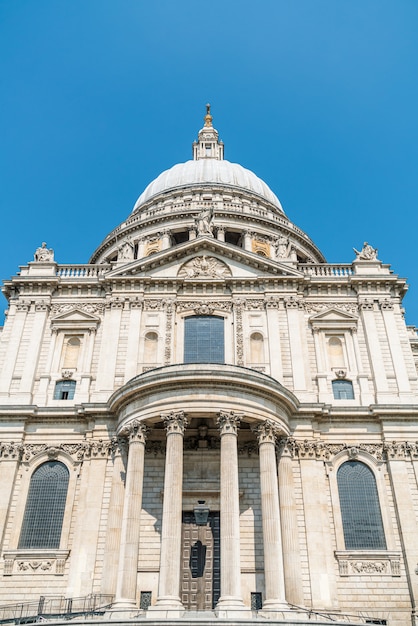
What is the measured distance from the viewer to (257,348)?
31.8 metres

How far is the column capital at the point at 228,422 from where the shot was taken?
25319 mm

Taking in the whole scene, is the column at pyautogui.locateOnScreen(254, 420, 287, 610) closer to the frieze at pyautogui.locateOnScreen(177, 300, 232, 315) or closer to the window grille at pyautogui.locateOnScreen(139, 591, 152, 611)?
the window grille at pyautogui.locateOnScreen(139, 591, 152, 611)

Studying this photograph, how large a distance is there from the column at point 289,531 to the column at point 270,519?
0.96 meters

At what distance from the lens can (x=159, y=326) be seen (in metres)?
32.4

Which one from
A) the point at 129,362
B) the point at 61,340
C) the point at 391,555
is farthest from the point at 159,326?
the point at 391,555

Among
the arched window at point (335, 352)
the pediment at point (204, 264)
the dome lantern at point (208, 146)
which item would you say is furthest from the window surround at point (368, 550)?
the dome lantern at point (208, 146)

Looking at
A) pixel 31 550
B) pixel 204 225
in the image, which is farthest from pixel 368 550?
pixel 204 225

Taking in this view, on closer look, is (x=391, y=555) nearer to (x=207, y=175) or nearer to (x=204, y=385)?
(x=204, y=385)

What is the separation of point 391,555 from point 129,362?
1543cm

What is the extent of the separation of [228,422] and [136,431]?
413cm

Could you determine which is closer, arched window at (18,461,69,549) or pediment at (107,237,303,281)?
arched window at (18,461,69,549)

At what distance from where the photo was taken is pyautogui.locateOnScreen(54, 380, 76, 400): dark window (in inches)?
1216

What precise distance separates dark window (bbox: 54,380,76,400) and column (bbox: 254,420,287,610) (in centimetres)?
1043

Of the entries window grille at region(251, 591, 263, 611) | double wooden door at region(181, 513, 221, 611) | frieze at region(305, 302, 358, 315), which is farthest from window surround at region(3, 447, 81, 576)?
frieze at region(305, 302, 358, 315)
